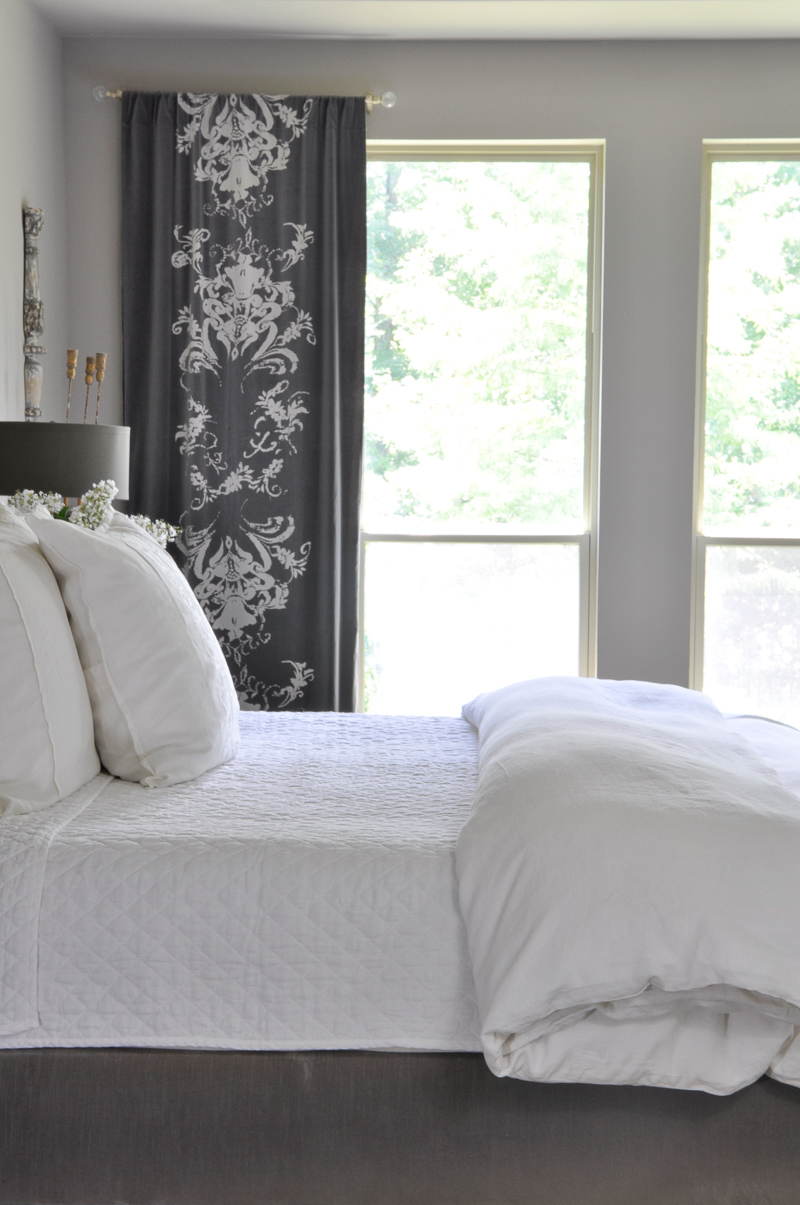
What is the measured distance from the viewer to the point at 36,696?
155 centimetres

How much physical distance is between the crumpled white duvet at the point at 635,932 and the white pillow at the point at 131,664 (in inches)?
23.8

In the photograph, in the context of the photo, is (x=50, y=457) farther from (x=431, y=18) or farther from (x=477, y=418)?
(x=431, y=18)

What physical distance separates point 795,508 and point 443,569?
4.49ft

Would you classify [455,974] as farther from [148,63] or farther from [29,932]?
[148,63]

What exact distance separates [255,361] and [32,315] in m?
0.78

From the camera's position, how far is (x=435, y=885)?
54.2 inches

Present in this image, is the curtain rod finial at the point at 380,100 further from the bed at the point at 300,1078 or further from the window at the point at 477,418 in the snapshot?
the bed at the point at 300,1078

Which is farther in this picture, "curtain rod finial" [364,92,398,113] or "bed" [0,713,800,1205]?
"curtain rod finial" [364,92,398,113]

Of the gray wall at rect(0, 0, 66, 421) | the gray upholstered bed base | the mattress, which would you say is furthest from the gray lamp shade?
the gray upholstered bed base

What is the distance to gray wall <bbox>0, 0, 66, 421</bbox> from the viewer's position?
129 inches

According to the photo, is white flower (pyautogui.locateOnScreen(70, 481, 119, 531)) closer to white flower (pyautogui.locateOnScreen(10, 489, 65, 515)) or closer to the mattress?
white flower (pyautogui.locateOnScreen(10, 489, 65, 515))

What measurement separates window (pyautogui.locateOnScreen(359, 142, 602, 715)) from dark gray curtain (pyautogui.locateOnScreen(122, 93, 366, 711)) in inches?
6.9

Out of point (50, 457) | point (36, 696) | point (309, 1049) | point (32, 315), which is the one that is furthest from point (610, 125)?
point (309, 1049)

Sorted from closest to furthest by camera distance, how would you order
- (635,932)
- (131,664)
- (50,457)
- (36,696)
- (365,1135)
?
(635,932) < (365,1135) < (36,696) < (131,664) < (50,457)
